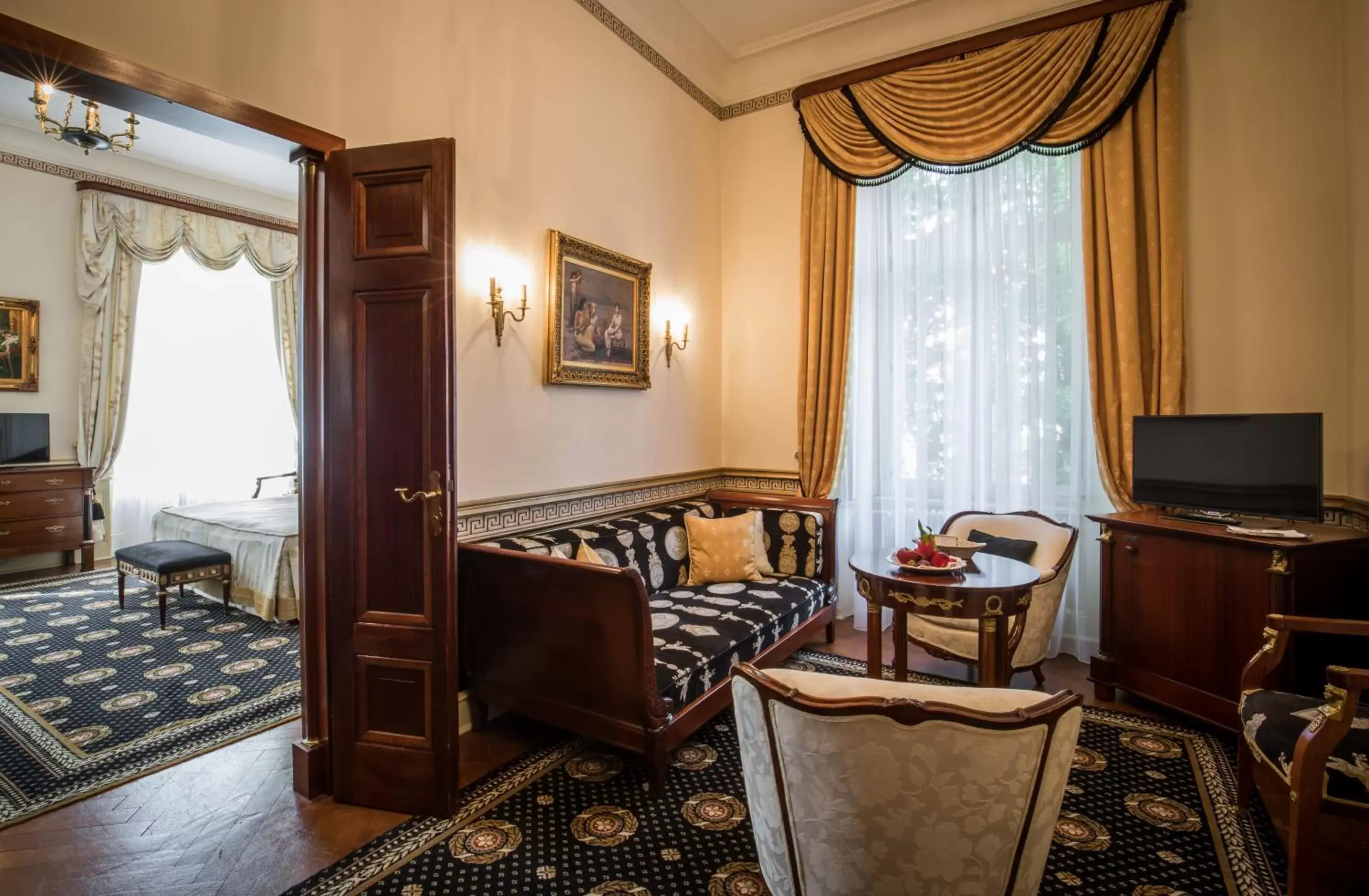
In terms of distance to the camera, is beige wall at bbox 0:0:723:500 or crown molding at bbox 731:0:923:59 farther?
crown molding at bbox 731:0:923:59

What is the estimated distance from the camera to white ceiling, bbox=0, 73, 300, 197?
4.15 meters

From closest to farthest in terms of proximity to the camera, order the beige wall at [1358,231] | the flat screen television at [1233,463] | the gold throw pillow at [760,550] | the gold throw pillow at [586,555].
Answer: the flat screen television at [1233,463] → the beige wall at [1358,231] → the gold throw pillow at [586,555] → the gold throw pillow at [760,550]

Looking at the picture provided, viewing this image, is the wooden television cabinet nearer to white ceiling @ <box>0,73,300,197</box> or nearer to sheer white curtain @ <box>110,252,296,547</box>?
white ceiling @ <box>0,73,300,197</box>

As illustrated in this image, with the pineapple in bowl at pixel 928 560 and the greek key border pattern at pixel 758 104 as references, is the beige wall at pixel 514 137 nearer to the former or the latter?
the greek key border pattern at pixel 758 104

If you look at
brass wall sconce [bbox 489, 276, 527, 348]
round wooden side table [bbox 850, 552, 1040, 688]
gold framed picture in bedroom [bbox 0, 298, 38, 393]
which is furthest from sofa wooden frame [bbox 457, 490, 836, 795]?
gold framed picture in bedroom [bbox 0, 298, 38, 393]

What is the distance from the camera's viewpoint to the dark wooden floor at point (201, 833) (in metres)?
1.72

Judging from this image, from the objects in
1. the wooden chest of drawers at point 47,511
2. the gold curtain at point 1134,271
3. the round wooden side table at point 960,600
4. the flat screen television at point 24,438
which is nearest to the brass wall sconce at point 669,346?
the round wooden side table at point 960,600

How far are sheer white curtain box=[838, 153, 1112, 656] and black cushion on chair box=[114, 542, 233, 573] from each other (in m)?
3.65

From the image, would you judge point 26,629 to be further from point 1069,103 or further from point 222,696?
point 1069,103

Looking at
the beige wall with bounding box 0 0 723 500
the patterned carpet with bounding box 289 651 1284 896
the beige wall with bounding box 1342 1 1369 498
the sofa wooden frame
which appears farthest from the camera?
the beige wall with bounding box 1342 1 1369 498

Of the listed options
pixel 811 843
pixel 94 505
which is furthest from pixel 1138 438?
pixel 94 505

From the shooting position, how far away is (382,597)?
81.7 inches

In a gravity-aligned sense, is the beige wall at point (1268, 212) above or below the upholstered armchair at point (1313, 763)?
above

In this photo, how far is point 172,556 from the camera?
3.70 m
